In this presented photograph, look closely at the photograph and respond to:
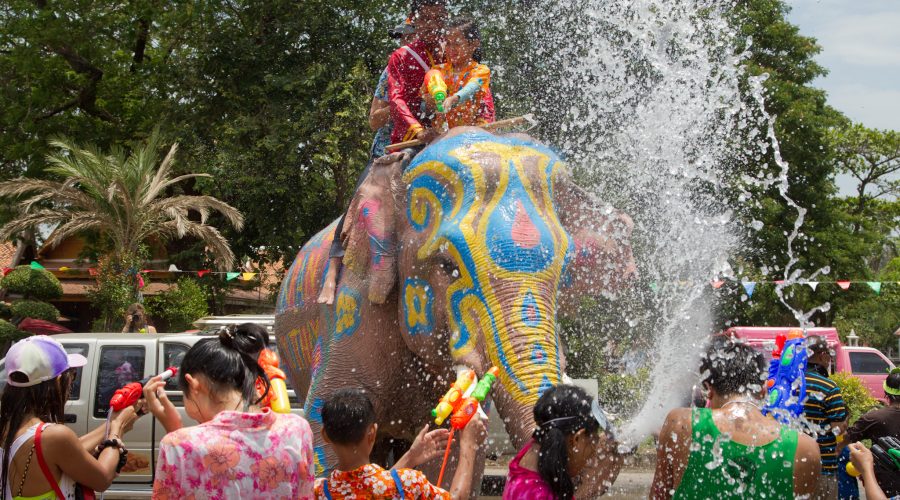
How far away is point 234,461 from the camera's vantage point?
333 centimetres

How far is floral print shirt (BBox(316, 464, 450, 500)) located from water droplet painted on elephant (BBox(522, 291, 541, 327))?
1865mm

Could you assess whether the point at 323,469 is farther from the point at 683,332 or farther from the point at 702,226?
the point at 683,332

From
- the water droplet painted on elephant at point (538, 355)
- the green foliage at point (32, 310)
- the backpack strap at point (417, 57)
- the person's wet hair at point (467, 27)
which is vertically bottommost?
the green foliage at point (32, 310)

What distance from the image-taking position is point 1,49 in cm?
2611

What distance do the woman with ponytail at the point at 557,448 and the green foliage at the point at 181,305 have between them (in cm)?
1687

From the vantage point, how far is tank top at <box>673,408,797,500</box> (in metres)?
3.65

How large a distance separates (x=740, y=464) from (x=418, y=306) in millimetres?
2624

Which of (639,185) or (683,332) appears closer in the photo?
(639,185)

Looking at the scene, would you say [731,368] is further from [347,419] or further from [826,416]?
[826,416]

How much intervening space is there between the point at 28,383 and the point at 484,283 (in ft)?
7.89

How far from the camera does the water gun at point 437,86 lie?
21.1 ft

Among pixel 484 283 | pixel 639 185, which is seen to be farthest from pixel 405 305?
pixel 639 185

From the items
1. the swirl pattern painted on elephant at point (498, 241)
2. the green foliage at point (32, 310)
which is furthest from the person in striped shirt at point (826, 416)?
the green foliage at point (32, 310)

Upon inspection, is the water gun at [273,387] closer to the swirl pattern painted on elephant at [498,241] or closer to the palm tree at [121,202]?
the swirl pattern painted on elephant at [498,241]
